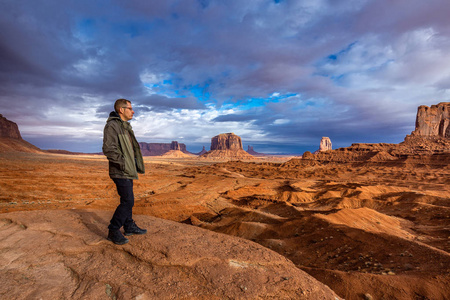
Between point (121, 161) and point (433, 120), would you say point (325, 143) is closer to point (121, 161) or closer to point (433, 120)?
point (433, 120)

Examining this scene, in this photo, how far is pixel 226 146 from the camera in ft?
562

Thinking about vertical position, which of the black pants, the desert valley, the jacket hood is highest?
the jacket hood

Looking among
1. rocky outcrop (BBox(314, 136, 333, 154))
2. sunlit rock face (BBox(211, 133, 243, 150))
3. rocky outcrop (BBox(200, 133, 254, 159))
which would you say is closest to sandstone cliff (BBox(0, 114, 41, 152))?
rocky outcrop (BBox(200, 133, 254, 159))

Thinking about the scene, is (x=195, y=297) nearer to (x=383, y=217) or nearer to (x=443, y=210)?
(x=383, y=217)

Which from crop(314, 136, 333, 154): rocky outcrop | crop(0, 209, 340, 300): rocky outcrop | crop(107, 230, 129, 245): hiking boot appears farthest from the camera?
crop(314, 136, 333, 154): rocky outcrop

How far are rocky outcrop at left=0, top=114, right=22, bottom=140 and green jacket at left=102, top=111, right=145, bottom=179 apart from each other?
136m

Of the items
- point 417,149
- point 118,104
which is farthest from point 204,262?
point 417,149

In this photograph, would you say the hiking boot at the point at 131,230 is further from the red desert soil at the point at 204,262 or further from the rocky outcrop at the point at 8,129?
the rocky outcrop at the point at 8,129

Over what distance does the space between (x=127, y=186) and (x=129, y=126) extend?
3.49 ft

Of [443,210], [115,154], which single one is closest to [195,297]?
[115,154]

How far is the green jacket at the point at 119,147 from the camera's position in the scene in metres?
3.32

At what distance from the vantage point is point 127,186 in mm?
3479

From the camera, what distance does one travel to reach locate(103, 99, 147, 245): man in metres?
3.33

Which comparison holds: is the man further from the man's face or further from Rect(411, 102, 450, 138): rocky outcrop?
Rect(411, 102, 450, 138): rocky outcrop
